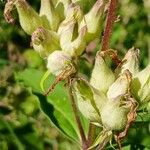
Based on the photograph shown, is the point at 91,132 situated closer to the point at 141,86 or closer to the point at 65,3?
the point at 141,86

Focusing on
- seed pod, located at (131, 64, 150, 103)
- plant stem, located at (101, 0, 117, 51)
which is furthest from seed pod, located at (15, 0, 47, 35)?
seed pod, located at (131, 64, 150, 103)

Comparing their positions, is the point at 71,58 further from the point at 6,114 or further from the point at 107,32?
the point at 6,114

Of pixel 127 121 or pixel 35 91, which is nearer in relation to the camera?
pixel 127 121

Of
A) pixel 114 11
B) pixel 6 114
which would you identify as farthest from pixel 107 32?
pixel 6 114

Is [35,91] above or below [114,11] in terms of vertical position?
below

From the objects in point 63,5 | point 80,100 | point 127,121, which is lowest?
point 127,121

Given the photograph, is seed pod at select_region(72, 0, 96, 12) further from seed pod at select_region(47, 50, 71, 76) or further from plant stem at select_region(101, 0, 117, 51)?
seed pod at select_region(47, 50, 71, 76)

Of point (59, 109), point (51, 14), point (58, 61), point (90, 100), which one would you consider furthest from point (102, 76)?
point (59, 109)
